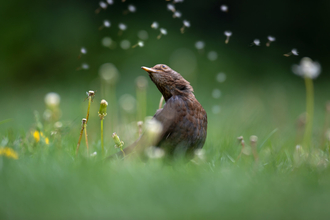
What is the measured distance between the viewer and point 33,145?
8.54ft

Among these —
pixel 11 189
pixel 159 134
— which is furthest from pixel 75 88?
pixel 11 189

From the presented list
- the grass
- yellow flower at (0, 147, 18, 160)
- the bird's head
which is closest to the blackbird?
the bird's head

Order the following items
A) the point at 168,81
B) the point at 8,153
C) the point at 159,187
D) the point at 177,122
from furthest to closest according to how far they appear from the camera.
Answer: the point at 168,81
the point at 177,122
the point at 8,153
the point at 159,187

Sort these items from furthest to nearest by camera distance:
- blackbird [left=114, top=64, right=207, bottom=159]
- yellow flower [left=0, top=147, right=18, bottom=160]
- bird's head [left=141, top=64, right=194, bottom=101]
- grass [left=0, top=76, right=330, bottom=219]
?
bird's head [left=141, top=64, right=194, bottom=101] → blackbird [left=114, top=64, right=207, bottom=159] → yellow flower [left=0, top=147, right=18, bottom=160] → grass [left=0, top=76, right=330, bottom=219]

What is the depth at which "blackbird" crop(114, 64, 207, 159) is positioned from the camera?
246cm

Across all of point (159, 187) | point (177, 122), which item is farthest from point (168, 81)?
point (159, 187)

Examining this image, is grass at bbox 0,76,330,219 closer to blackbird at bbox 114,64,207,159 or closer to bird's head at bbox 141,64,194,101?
blackbird at bbox 114,64,207,159

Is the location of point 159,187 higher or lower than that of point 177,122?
lower

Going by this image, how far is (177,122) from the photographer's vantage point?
2.47 meters

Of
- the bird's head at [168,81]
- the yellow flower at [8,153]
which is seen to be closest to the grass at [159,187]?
the yellow flower at [8,153]

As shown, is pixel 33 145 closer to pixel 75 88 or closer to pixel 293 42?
pixel 75 88

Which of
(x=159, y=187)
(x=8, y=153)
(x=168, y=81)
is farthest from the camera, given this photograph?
(x=168, y=81)

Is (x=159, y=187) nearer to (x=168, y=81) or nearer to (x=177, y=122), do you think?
(x=177, y=122)

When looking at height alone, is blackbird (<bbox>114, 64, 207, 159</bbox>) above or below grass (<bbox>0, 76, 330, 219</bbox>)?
above
